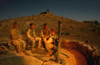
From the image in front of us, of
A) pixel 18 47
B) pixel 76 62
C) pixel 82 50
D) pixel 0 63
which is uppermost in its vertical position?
pixel 0 63

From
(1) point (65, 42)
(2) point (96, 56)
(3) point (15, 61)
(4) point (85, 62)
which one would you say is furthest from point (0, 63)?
(1) point (65, 42)

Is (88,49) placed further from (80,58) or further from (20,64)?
(20,64)

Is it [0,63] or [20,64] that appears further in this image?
[20,64]

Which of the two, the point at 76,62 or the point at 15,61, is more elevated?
the point at 15,61

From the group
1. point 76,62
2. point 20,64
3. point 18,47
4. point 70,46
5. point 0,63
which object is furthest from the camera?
point 70,46

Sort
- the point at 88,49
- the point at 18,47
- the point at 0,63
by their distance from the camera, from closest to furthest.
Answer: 1. the point at 0,63
2. the point at 18,47
3. the point at 88,49

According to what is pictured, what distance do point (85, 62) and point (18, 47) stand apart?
4.06 m

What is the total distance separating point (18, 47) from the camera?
4672 millimetres

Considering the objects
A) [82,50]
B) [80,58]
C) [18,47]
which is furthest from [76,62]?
[18,47]

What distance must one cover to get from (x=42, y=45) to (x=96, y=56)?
317cm

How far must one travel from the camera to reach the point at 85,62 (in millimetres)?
5262

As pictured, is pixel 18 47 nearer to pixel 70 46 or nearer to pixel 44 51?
pixel 44 51

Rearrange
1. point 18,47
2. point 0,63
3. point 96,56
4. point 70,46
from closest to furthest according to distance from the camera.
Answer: point 0,63, point 96,56, point 18,47, point 70,46

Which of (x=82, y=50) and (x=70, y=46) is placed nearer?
(x=82, y=50)
